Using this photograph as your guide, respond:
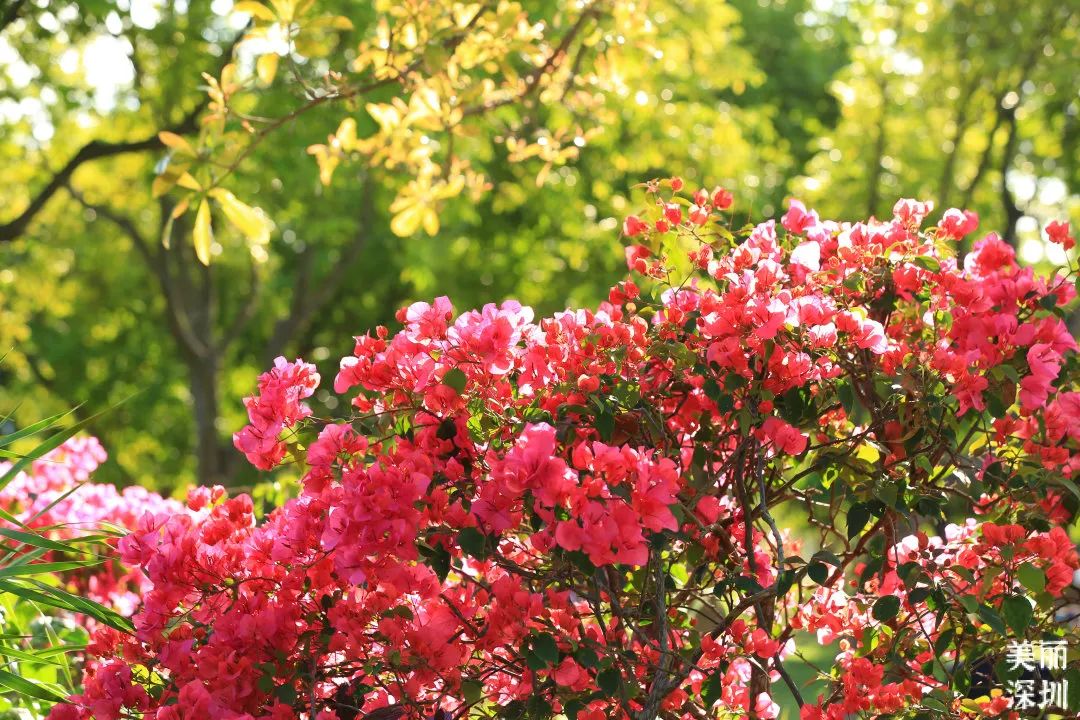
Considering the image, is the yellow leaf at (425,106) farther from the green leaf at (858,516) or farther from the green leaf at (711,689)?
the green leaf at (711,689)

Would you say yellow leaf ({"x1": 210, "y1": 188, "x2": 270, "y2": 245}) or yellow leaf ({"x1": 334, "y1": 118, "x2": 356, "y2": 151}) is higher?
yellow leaf ({"x1": 334, "y1": 118, "x2": 356, "y2": 151})

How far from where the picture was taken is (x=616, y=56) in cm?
508

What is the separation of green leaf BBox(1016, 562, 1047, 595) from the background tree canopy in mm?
2975

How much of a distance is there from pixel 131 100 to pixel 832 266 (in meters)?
13.2

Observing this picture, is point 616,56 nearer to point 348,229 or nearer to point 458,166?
point 458,166

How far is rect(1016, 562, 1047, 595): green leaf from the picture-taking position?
104 inches

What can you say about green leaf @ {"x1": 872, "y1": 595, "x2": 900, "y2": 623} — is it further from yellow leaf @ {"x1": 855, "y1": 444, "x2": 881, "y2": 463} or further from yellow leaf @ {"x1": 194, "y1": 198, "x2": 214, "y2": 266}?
yellow leaf @ {"x1": 194, "y1": 198, "x2": 214, "y2": 266}

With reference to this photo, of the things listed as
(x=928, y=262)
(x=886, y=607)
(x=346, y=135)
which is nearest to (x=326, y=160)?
(x=346, y=135)

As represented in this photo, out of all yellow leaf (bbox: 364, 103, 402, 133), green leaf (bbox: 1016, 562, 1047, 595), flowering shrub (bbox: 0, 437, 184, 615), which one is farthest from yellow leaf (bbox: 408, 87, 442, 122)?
green leaf (bbox: 1016, 562, 1047, 595)

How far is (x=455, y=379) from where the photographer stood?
2.53 metres

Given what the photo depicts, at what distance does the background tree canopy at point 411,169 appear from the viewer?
10289 mm

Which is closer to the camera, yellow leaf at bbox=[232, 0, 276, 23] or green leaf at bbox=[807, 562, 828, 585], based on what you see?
green leaf at bbox=[807, 562, 828, 585]

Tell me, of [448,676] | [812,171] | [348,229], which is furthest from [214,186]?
[812,171]

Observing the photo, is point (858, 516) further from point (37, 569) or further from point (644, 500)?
point (37, 569)
